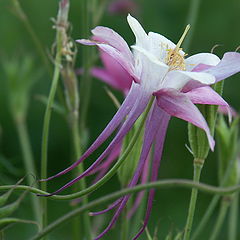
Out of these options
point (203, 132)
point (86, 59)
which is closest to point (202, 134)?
point (203, 132)

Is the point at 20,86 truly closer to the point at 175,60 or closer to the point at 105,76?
the point at 105,76

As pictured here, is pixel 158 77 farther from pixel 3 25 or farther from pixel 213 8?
pixel 213 8

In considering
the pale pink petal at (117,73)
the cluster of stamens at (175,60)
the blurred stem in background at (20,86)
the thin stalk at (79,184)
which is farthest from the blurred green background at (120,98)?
the cluster of stamens at (175,60)

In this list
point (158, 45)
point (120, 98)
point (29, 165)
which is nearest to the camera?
point (158, 45)

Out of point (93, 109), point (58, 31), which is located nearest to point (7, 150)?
point (93, 109)

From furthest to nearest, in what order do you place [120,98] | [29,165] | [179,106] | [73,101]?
[120,98]
[29,165]
[73,101]
[179,106]

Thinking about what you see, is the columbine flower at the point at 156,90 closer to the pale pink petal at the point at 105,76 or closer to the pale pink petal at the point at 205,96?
the pale pink petal at the point at 205,96
